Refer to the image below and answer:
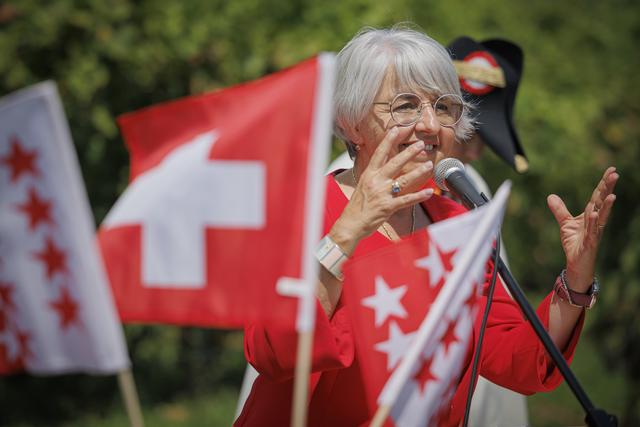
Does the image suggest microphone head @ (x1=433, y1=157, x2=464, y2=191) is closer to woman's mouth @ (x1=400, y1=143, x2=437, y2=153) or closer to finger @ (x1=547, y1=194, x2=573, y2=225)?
woman's mouth @ (x1=400, y1=143, x2=437, y2=153)

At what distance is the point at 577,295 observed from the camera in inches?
90.6

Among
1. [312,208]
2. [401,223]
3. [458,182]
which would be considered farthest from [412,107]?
[312,208]

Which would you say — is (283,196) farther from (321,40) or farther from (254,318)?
(321,40)

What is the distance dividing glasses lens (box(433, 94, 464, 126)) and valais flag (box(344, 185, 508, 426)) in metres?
0.61

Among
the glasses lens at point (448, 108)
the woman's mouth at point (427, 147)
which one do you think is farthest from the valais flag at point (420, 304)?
the glasses lens at point (448, 108)

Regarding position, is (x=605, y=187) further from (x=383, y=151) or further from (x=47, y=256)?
(x=47, y=256)

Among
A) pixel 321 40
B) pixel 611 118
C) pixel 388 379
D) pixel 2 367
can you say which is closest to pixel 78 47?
pixel 321 40

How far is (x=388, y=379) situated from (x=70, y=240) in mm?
721

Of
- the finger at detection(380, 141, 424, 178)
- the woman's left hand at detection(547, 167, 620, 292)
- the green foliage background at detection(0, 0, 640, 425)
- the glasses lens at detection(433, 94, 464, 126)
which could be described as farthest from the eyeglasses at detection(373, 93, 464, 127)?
the green foliage background at detection(0, 0, 640, 425)

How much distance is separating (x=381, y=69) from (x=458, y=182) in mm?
402

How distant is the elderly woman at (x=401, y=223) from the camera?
214cm

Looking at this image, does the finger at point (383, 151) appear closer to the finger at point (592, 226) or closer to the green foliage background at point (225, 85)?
the finger at point (592, 226)

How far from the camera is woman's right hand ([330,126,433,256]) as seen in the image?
6.67 ft

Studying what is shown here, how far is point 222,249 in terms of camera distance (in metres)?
1.79
